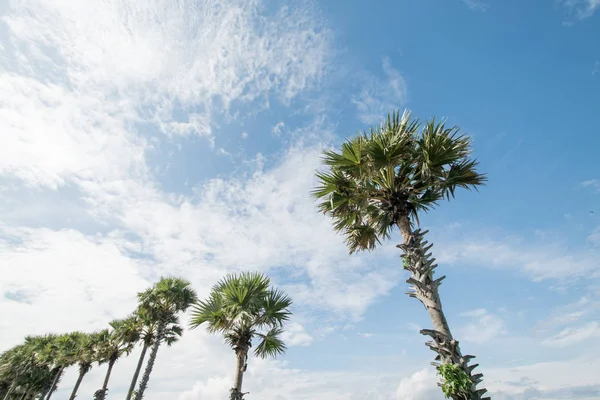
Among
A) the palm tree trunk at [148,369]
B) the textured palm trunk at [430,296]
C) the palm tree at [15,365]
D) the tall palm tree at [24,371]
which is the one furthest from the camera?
the tall palm tree at [24,371]

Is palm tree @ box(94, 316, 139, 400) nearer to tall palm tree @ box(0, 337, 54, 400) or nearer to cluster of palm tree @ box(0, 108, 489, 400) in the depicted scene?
tall palm tree @ box(0, 337, 54, 400)

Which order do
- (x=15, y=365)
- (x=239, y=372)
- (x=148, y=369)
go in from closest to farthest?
(x=239, y=372) < (x=148, y=369) < (x=15, y=365)

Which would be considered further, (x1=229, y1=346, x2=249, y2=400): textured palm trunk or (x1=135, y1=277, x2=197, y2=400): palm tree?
(x1=135, y1=277, x2=197, y2=400): palm tree

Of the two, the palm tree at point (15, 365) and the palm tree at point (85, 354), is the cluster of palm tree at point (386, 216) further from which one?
the palm tree at point (15, 365)

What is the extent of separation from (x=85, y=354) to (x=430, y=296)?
27460mm

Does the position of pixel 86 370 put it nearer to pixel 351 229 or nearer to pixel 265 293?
pixel 265 293

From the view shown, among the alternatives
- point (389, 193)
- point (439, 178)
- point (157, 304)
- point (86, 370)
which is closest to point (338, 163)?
point (389, 193)

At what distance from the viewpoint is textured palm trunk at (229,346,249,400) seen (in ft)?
30.2

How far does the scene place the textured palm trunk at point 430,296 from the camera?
5.12 meters

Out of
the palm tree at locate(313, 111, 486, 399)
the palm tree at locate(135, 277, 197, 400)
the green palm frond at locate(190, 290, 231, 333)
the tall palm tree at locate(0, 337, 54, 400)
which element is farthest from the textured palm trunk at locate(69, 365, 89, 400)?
the palm tree at locate(313, 111, 486, 399)

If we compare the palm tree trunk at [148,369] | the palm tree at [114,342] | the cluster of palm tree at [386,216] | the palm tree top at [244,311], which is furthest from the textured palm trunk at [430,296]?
the palm tree at [114,342]

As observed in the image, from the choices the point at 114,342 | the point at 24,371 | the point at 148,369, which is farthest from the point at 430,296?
the point at 24,371

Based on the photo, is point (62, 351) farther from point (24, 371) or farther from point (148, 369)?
point (148, 369)

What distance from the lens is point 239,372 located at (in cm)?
967
